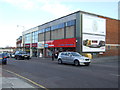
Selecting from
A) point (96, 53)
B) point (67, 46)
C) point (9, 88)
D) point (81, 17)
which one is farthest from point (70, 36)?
point (9, 88)

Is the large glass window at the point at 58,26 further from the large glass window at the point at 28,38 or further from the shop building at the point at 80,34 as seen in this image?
the large glass window at the point at 28,38

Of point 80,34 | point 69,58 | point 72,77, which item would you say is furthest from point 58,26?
point 72,77

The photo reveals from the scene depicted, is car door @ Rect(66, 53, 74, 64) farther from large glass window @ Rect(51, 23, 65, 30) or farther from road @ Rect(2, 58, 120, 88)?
large glass window @ Rect(51, 23, 65, 30)

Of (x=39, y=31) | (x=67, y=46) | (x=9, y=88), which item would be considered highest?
(x=39, y=31)

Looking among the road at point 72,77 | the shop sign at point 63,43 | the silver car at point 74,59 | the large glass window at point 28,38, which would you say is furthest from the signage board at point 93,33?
the large glass window at point 28,38

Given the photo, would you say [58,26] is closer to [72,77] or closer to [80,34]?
[80,34]

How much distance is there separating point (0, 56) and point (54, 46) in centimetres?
1865

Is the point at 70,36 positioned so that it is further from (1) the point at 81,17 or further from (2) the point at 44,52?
(2) the point at 44,52

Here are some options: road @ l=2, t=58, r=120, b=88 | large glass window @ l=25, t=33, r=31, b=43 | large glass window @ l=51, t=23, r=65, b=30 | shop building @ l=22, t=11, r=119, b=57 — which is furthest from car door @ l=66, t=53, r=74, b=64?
large glass window @ l=25, t=33, r=31, b=43

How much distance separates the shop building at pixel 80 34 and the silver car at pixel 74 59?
9.93 m

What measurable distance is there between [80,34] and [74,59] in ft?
40.5

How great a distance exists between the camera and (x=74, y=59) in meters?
A: 15.6

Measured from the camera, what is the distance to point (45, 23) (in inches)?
1559

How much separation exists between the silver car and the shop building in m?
9.93
